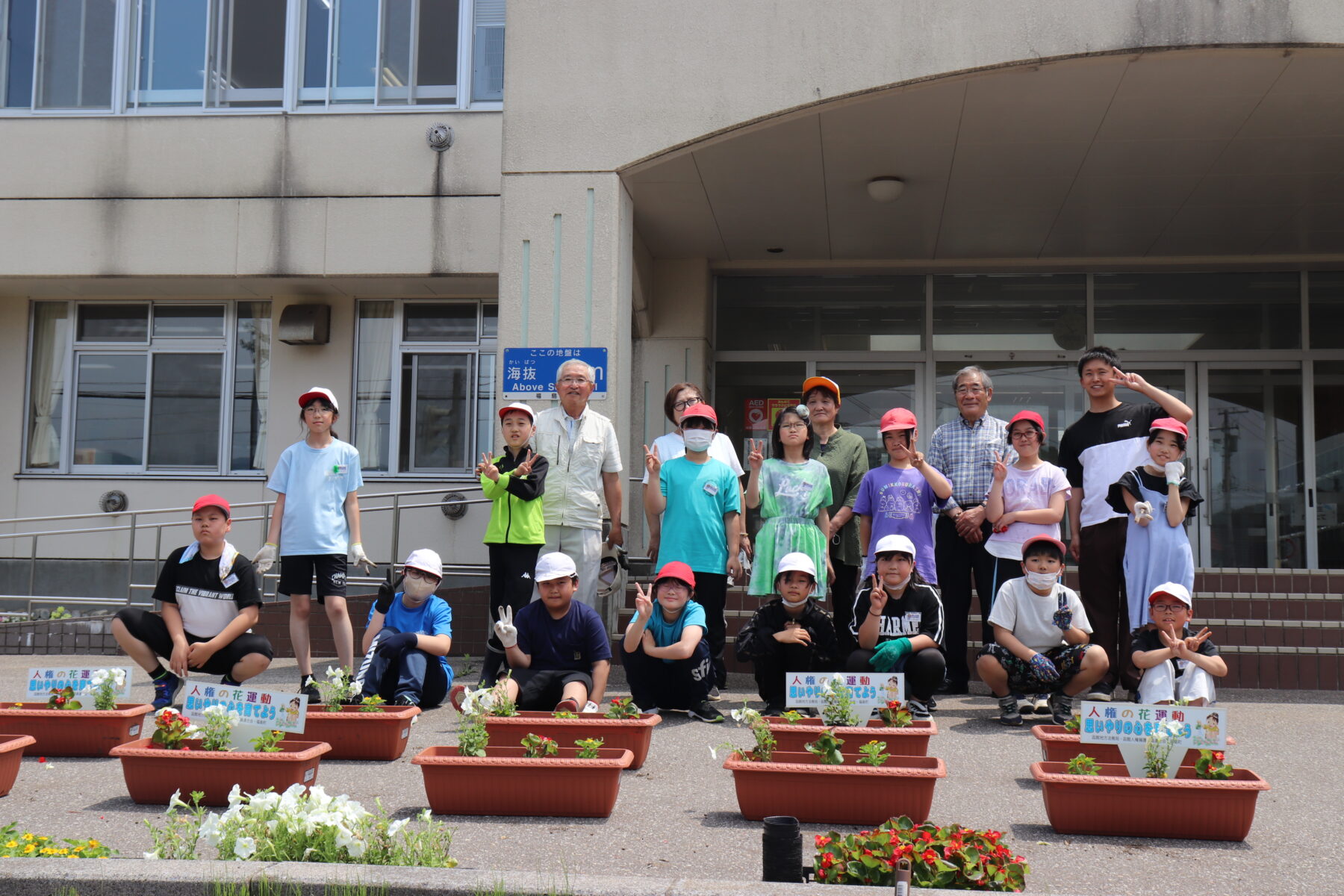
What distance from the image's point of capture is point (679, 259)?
12266mm

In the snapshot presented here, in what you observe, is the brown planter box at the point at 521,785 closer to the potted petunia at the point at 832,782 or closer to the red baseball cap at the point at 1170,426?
the potted petunia at the point at 832,782

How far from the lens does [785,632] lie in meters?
6.21

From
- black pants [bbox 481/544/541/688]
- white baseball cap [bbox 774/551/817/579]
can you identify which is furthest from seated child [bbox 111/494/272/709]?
white baseball cap [bbox 774/551/817/579]

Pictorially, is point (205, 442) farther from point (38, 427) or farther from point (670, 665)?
point (670, 665)

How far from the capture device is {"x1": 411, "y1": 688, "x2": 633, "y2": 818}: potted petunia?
13.9ft

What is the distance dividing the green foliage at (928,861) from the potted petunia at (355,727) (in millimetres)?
2624

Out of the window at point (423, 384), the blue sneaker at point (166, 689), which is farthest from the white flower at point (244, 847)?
the window at point (423, 384)

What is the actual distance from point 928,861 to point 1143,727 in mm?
1469

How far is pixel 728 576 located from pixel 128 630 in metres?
3.45

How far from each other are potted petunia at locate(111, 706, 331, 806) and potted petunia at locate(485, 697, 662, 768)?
0.68 meters

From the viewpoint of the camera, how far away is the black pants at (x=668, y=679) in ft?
20.4

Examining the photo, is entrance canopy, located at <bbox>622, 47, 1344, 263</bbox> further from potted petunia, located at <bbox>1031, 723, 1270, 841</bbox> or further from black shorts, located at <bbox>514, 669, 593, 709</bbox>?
potted petunia, located at <bbox>1031, 723, 1270, 841</bbox>

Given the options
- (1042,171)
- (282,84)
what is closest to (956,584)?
(1042,171)

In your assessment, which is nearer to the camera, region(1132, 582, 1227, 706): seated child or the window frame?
region(1132, 582, 1227, 706): seated child
